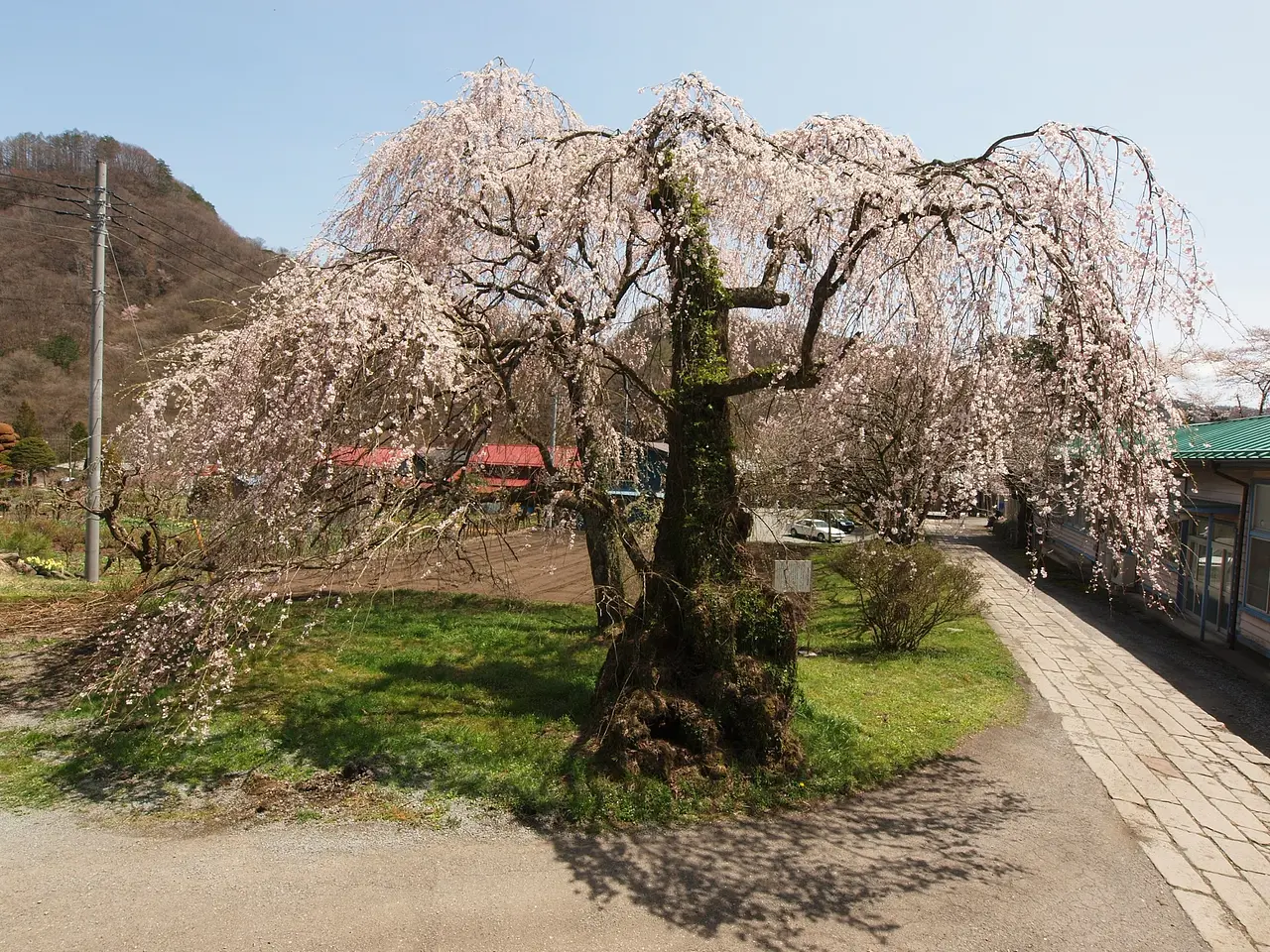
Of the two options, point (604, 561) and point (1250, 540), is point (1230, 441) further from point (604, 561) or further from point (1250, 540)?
point (604, 561)

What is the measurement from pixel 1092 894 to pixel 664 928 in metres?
2.61

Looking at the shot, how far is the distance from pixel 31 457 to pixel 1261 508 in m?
32.6

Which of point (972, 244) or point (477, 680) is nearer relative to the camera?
point (972, 244)

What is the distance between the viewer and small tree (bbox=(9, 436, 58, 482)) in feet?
81.9

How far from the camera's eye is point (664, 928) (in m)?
4.08

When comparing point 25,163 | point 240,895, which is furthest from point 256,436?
point 25,163

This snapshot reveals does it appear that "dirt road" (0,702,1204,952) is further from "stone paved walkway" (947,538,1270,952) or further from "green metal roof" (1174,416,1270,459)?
"green metal roof" (1174,416,1270,459)

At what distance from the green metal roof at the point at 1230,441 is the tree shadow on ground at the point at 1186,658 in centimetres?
246

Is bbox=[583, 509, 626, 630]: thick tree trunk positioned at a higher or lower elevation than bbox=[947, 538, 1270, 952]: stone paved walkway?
higher

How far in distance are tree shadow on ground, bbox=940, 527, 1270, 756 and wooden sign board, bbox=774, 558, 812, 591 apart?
4.52m

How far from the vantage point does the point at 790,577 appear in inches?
248

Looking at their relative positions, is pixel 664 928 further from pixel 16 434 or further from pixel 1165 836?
pixel 16 434

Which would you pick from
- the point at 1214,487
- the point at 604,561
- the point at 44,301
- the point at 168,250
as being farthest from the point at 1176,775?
the point at 44,301

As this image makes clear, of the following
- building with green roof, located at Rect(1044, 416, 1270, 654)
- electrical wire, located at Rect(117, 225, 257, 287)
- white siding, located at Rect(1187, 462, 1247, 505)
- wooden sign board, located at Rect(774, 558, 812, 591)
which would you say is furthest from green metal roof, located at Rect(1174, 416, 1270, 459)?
electrical wire, located at Rect(117, 225, 257, 287)
